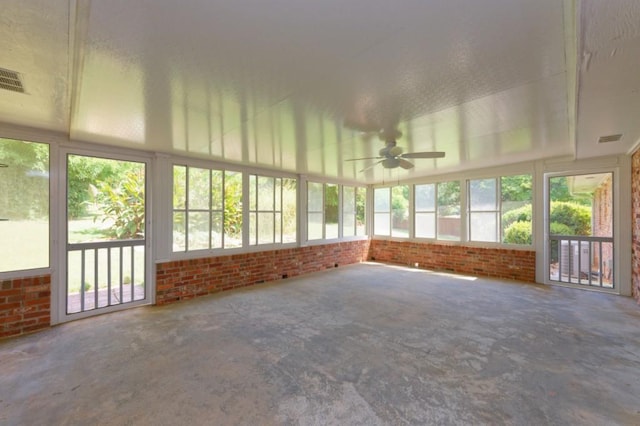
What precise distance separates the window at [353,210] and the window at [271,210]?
180cm

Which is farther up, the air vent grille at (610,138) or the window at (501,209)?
the air vent grille at (610,138)

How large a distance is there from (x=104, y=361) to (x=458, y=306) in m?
4.29

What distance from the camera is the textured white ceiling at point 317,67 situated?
1376 mm

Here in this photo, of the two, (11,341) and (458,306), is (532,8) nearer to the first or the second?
(458,306)

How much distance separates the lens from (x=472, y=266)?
20.3 ft

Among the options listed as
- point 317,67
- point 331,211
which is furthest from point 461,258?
point 317,67

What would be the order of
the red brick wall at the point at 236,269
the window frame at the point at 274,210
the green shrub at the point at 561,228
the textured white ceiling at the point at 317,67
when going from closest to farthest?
the textured white ceiling at the point at 317,67
the red brick wall at the point at 236,269
the window frame at the point at 274,210
the green shrub at the point at 561,228

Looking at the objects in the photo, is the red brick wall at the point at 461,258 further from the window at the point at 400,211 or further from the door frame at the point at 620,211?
the door frame at the point at 620,211

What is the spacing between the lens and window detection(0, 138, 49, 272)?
310 cm

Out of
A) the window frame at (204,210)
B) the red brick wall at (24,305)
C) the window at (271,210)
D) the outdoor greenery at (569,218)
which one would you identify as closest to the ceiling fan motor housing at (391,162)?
the window at (271,210)

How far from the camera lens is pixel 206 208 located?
4824 millimetres

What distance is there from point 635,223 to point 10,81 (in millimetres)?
7692

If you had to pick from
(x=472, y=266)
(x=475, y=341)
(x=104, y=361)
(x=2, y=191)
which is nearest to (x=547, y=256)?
(x=472, y=266)

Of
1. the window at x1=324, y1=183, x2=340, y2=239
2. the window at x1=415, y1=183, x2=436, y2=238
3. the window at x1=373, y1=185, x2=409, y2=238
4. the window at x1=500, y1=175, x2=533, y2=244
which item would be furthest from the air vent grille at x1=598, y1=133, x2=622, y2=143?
the window at x1=324, y1=183, x2=340, y2=239
